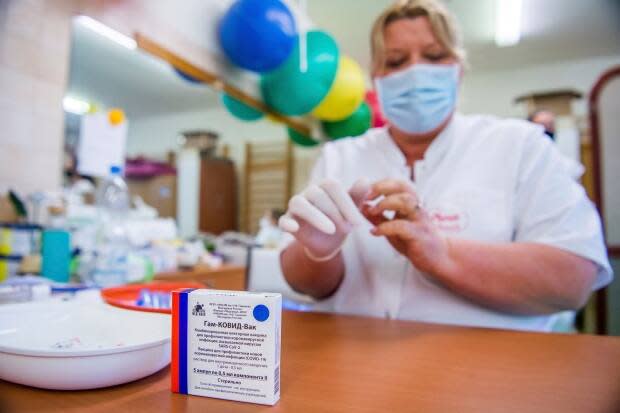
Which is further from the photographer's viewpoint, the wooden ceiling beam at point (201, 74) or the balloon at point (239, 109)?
the balloon at point (239, 109)

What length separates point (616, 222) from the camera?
1751mm

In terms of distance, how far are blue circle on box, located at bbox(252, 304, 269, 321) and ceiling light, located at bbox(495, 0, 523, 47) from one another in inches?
124

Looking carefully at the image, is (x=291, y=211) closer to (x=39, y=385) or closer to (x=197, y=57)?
(x=39, y=385)

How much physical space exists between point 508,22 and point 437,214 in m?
2.86

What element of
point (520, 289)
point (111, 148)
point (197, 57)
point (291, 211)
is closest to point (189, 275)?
point (111, 148)

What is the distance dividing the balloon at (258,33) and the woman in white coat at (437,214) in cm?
94

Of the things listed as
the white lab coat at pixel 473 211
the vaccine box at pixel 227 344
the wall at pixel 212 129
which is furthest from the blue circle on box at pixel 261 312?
the wall at pixel 212 129

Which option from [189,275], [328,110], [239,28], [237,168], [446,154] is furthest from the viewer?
[237,168]

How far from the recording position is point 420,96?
95 cm

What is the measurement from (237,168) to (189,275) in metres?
1.50

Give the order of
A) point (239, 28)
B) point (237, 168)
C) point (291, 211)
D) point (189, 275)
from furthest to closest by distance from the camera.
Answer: point (237, 168), point (239, 28), point (189, 275), point (291, 211)

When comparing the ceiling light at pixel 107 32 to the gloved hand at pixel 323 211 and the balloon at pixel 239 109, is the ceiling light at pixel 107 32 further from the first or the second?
the gloved hand at pixel 323 211

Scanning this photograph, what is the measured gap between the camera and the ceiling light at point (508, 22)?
9.27 feet

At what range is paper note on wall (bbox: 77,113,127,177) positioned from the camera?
4.48 feet
